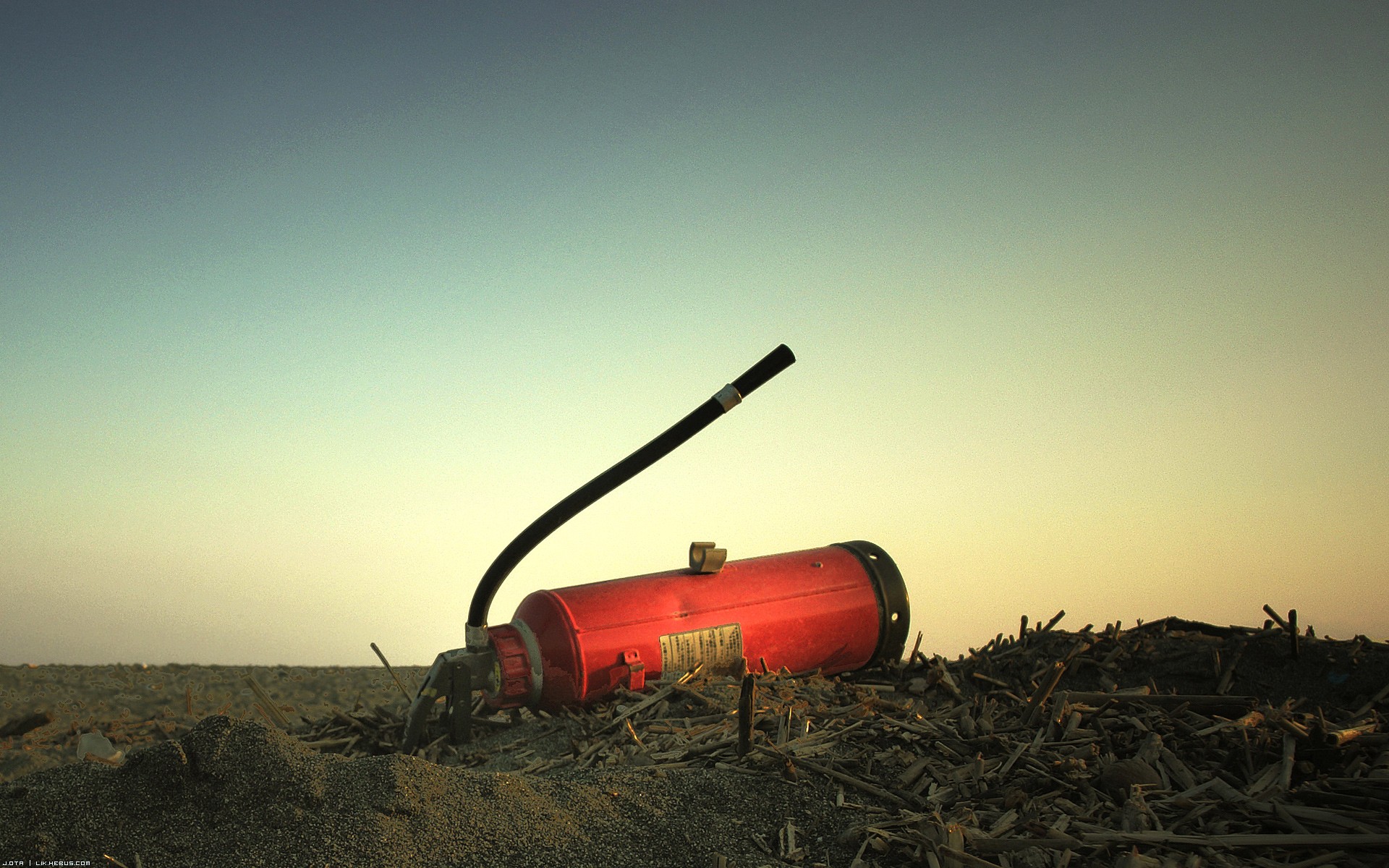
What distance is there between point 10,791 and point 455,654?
197cm

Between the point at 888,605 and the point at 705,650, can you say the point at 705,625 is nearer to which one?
the point at 705,650

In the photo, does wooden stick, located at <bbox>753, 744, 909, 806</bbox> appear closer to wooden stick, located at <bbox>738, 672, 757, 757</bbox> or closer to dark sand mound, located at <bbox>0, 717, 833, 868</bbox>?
wooden stick, located at <bbox>738, 672, 757, 757</bbox>

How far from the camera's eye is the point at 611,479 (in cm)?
436

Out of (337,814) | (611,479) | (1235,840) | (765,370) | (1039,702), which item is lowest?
(1235,840)

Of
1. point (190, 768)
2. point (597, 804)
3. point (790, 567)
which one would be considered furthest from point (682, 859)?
point (790, 567)

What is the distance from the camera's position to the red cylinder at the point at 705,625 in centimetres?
436

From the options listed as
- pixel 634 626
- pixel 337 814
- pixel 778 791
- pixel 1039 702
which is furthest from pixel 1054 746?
pixel 337 814

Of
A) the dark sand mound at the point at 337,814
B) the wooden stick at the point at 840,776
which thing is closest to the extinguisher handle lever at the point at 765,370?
the wooden stick at the point at 840,776

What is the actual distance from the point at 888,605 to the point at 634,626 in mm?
1685

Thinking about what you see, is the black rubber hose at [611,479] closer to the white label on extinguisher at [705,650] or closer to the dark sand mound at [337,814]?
the white label on extinguisher at [705,650]

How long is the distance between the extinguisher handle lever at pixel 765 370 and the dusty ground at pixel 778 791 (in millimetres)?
1538

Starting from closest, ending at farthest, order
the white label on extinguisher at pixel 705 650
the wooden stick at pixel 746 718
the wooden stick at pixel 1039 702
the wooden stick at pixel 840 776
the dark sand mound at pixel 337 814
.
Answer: the dark sand mound at pixel 337 814, the wooden stick at pixel 840 776, the wooden stick at pixel 746 718, the wooden stick at pixel 1039 702, the white label on extinguisher at pixel 705 650

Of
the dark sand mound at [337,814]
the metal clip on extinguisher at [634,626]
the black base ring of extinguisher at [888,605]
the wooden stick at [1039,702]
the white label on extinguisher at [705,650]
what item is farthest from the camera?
the black base ring of extinguisher at [888,605]

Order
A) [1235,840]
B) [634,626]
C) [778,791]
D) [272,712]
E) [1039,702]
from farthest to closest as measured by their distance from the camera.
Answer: [272,712], [634,626], [1039,702], [778,791], [1235,840]
